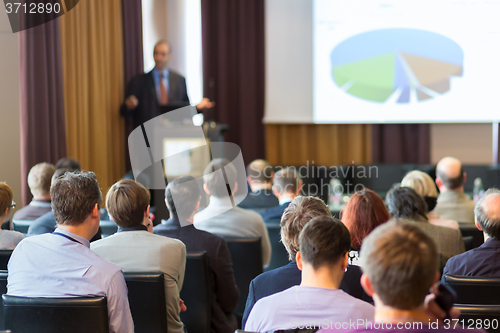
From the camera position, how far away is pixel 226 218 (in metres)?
2.98

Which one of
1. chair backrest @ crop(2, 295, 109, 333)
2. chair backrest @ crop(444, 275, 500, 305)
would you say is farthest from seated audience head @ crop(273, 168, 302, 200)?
chair backrest @ crop(2, 295, 109, 333)

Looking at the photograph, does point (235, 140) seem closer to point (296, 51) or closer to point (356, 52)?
point (296, 51)

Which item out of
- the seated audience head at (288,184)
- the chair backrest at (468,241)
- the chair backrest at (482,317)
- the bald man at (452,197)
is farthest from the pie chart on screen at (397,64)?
the chair backrest at (482,317)

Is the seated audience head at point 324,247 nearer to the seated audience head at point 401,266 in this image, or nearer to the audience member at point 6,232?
the seated audience head at point 401,266

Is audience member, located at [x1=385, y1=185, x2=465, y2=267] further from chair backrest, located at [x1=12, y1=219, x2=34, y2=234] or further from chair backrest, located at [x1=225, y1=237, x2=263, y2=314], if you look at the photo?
chair backrest, located at [x1=12, y1=219, x2=34, y2=234]

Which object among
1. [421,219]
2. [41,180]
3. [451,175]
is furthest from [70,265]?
[451,175]

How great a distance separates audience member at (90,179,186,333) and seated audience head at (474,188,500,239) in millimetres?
1239

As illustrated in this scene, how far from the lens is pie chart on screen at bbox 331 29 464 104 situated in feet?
21.0

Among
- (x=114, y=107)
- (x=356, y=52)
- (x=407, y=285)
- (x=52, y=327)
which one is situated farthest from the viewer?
(x=356, y=52)

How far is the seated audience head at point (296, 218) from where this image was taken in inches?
71.4

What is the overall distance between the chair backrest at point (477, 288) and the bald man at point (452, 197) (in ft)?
5.54

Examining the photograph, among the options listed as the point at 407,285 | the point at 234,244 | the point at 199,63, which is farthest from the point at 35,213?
the point at 199,63

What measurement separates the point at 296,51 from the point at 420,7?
64.1 inches

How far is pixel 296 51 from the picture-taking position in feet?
22.3
